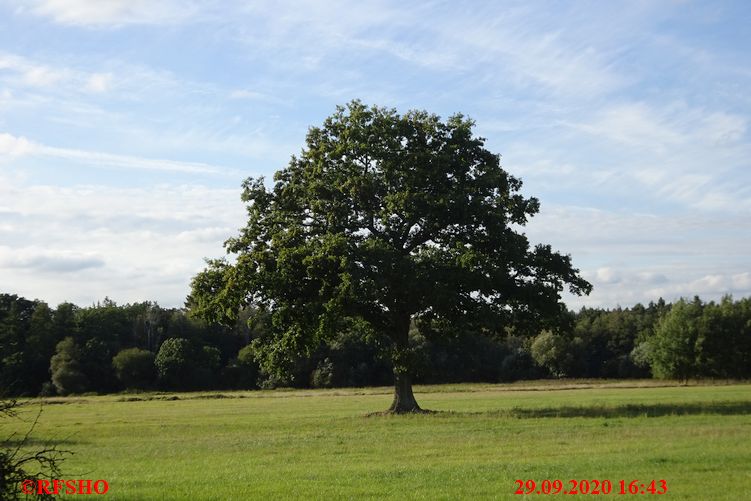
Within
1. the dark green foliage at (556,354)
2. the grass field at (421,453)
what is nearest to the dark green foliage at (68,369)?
the grass field at (421,453)

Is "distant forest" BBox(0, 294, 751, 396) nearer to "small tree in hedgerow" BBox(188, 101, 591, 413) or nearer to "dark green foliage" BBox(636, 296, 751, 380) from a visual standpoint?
"dark green foliage" BBox(636, 296, 751, 380)

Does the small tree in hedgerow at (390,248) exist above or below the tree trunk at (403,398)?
above

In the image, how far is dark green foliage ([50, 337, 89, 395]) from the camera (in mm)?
91938

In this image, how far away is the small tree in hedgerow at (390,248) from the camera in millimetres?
34750

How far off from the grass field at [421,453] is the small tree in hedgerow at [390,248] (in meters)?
5.30

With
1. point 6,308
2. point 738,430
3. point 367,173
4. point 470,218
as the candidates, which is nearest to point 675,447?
point 738,430

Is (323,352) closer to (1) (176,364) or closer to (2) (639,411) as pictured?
(1) (176,364)

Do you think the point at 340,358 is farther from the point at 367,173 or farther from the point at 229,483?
the point at 229,483

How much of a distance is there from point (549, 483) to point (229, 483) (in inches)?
275

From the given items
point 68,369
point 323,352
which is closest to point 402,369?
point 323,352

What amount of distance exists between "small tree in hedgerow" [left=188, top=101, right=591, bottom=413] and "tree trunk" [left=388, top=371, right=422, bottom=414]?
8cm

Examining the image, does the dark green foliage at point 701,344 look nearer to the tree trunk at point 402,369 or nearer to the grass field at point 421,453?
the grass field at point 421,453

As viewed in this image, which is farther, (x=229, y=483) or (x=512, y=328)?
(x=512, y=328)

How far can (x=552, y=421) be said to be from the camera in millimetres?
30453
